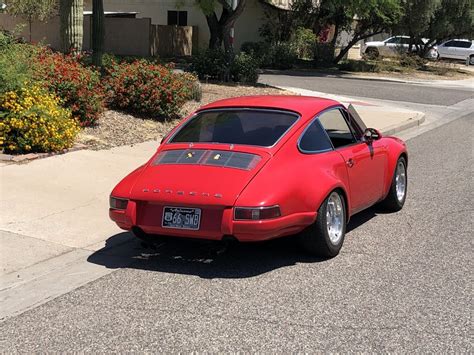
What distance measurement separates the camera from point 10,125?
9.48 meters

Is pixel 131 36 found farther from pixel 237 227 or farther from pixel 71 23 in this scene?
pixel 237 227

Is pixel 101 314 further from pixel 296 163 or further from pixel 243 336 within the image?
pixel 296 163

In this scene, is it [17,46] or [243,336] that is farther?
[17,46]

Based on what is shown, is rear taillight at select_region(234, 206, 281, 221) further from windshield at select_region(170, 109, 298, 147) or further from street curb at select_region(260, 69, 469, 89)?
street curb at select_region(260, 69, 469, 89)

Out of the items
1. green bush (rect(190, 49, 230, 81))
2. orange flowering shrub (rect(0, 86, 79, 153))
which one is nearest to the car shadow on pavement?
orange flowering shrub (rect(0, 86, 79, 153))

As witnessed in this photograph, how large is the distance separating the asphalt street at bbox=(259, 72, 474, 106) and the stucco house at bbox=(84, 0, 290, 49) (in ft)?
30.0

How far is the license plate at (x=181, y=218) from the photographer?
546cm

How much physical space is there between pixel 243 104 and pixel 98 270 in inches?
87.6

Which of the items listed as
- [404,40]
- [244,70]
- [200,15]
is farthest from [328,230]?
[404,40]

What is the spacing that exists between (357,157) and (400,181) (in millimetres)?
1601

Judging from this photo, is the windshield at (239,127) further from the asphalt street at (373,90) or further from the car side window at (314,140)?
the asphalt street at (373,90)

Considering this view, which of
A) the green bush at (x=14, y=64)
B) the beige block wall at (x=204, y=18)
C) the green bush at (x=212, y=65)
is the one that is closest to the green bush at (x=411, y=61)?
the beige block wall at (x=204, y=18)

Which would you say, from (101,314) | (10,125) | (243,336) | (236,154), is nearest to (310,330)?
(243,336)

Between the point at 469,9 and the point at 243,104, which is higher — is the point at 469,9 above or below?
above
